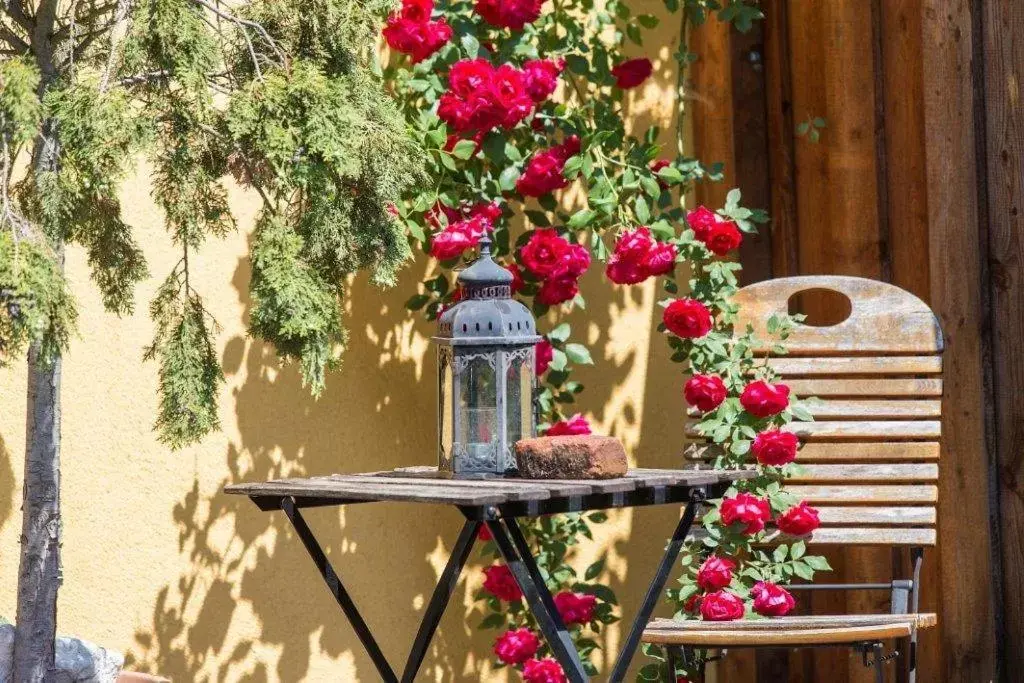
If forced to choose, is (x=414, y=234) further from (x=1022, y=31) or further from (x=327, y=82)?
(x=1022, y=31)

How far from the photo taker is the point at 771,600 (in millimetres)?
3088

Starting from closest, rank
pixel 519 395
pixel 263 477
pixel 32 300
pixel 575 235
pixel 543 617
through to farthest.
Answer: pixel 32 300 < pixel 543 617 < pixel 519 395 < pixel 263 477 < pixel 575 235

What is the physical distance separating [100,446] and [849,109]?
1.97 metres

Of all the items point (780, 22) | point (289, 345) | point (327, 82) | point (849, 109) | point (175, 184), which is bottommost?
point (289, 345)

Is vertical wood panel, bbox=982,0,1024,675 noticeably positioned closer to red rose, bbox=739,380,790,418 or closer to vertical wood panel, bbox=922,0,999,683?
vertical wood panel, bbox=922,0,999,683

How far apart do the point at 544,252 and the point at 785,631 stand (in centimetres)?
102

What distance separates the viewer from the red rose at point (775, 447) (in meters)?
3.09

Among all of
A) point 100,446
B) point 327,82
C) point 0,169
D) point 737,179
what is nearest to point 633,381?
point 737,179

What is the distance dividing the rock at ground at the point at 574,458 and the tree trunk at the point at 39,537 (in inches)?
33.6

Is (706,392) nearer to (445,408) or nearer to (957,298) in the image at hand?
(957,298)

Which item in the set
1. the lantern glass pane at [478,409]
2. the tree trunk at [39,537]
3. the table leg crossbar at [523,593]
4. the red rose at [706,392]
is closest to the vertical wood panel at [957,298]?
the red rose at [706,392]

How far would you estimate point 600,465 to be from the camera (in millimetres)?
2406

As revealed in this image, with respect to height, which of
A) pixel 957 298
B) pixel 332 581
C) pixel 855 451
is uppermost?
pixel 957 298

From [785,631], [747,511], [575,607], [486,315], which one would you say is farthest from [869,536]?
[486,315]
